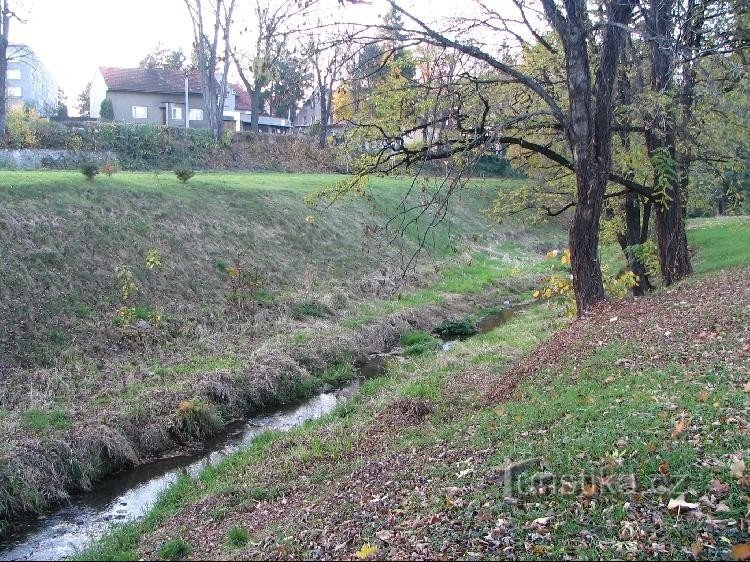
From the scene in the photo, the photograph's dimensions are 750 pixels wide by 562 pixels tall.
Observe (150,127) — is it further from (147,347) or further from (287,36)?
(287,36)

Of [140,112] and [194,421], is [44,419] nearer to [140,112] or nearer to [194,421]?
[194,421]

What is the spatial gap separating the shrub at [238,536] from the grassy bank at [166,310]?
14.5ft

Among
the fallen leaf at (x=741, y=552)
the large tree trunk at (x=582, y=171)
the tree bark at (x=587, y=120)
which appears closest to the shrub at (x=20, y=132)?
the tree bark at (x=587, y=120)

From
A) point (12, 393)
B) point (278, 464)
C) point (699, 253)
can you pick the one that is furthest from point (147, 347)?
point (699, 253)

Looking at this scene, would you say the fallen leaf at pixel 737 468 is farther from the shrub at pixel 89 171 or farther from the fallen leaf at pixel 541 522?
the shrub at pixel 89 171

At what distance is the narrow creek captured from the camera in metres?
8.95

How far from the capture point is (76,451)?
11117 millimetres

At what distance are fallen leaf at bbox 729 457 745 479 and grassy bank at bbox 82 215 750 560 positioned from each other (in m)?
0.03

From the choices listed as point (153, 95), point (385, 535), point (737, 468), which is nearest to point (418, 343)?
point (385, 535)

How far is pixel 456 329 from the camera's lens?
20531mm

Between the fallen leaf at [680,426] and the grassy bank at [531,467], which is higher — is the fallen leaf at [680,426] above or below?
above

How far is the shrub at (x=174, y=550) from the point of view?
7070 millimetres

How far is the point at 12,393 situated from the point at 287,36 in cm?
840

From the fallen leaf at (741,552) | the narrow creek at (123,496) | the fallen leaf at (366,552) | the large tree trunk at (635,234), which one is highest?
the large tree trunk at (635,234)
